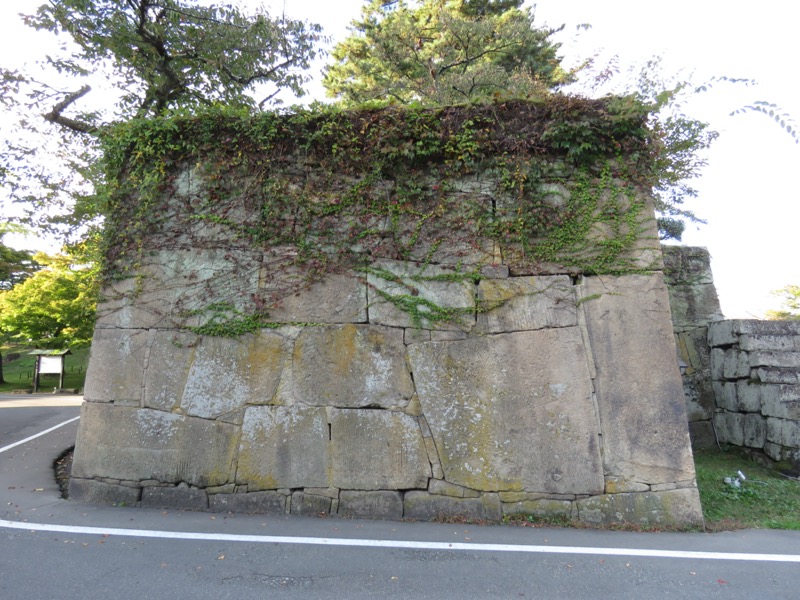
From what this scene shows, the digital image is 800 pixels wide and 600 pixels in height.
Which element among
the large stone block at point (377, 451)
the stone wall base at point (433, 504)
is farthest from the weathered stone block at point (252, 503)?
the large stone block at point (377, 451)

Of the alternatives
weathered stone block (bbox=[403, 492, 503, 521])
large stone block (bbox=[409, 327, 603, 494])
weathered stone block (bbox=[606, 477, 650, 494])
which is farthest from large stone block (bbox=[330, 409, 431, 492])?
weathered stone block (bbox=[606, 477, 650, 494])

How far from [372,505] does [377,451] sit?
0.50 meters

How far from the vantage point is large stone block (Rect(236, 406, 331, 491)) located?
4.64 m

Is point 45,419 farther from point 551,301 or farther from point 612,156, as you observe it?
point 612,156

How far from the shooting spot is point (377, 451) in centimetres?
462

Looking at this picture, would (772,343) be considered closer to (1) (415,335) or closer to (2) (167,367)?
(1) (415,335)

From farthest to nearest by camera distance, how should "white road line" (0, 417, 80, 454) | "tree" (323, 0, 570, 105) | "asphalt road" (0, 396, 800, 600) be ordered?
"tree" (323, 0, 570, 105) → "white road line" (0, 417, 80, 454) → "asphalt road" (0, 396, 800, 600)

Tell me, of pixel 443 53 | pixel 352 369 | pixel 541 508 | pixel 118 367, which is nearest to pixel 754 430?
pixel 541 508

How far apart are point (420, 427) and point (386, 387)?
0.51 m

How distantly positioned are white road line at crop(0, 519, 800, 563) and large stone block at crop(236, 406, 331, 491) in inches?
29.0

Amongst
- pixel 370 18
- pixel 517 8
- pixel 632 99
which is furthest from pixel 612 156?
pixel 370 18

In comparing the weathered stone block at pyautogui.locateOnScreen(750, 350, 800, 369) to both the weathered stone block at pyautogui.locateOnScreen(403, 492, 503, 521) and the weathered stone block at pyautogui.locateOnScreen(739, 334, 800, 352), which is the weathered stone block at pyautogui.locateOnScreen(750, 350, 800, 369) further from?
the weathered stone block at pyautogui.locateOnScreen(403, 492, 503, 521)

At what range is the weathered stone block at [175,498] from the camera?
4648 millimetres

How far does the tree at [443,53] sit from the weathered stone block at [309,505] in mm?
6732
